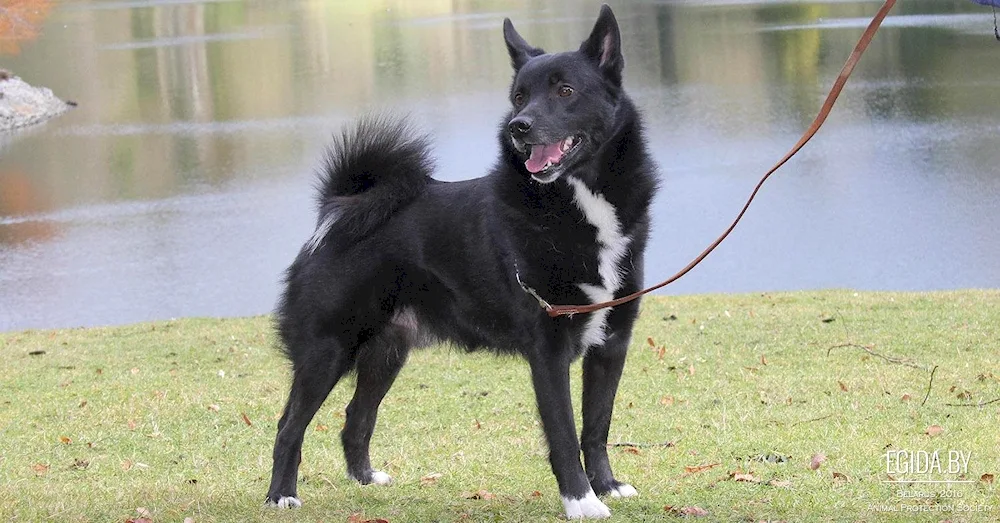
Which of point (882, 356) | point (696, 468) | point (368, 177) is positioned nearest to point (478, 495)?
point (696, 468)

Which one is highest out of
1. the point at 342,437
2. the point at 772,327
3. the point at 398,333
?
the point at 398,333

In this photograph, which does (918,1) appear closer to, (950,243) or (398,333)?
(950,243)

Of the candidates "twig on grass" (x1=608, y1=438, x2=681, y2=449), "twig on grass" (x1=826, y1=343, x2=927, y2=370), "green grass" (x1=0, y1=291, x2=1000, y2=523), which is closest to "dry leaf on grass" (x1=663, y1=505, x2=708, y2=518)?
"green grass" (x1=0, y1=291, x2=1000, y2=523)

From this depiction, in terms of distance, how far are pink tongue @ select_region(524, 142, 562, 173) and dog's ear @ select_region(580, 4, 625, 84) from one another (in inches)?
14.3

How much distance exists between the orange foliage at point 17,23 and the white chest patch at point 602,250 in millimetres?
30549

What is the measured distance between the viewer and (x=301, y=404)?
186 inches

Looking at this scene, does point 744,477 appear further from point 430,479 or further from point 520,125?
point 520,125

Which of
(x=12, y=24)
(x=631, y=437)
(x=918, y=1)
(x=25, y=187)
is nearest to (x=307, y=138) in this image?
(x=25, y=187)

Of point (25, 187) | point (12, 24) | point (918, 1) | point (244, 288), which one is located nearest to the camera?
point (244, 288)

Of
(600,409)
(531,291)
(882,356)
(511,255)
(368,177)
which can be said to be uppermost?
(368,177)

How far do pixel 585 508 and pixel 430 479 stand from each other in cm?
123

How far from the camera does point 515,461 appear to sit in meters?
5.61

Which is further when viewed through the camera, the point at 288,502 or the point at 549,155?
the point at 288,502

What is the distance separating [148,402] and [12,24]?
A: 29.4 meters
